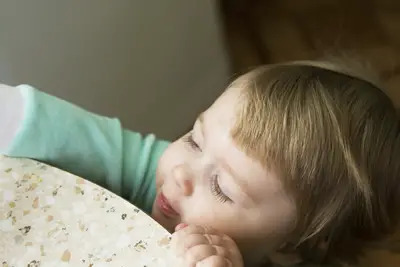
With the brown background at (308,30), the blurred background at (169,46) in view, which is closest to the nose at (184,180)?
the blurred background at (169,46)

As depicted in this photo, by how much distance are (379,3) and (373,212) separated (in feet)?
2.76

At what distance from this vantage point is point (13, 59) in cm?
99

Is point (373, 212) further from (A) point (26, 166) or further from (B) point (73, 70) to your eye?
(B) point (73, 70)

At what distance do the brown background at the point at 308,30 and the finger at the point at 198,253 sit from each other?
80cm

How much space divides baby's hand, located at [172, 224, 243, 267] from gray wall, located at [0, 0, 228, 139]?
1.43 ft

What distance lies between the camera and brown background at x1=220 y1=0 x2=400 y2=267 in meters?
1.45

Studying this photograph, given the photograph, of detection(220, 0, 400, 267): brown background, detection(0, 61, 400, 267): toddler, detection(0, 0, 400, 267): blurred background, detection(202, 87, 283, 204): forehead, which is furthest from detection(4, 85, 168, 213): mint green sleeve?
detection(220, 0, 400, 267): brown background

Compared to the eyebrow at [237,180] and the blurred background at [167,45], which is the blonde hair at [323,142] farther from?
the blurred background at [167,45]

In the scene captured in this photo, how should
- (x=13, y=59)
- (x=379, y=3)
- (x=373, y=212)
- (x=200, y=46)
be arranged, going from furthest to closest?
(x=379, y=3) < (x=200, y=46) < (x=13, y=59) < (x=373, y=212)

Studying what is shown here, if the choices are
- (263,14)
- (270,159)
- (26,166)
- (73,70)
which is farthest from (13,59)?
(263,14)

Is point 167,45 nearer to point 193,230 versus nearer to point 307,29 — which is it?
point 307,29

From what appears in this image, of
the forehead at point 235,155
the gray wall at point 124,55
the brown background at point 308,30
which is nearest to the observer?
the forehead at point 235,155

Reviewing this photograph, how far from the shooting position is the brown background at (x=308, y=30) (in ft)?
4.74

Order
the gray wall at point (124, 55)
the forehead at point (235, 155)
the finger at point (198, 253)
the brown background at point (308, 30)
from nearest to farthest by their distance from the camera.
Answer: the finger at point (198, 253) → the forehead at point (235, 155) → the gray wall at point (124, 55) → the brown background at point (308, 30)
